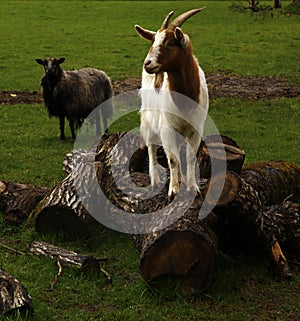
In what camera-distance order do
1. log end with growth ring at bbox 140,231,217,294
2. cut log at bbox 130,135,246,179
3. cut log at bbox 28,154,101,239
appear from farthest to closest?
1. cut log at bbox 130,135,246,179
2. cut log at bbox 28,154,101,239
3. log end with growth ring at bbox 140,231,217,294

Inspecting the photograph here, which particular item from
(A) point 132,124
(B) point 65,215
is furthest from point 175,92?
(A) point 132,124

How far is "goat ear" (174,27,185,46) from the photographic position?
715cm

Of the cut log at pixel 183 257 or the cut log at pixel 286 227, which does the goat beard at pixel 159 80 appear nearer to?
the cut log at pixel 183 257

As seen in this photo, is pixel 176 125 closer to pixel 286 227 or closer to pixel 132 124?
pixel 286 227

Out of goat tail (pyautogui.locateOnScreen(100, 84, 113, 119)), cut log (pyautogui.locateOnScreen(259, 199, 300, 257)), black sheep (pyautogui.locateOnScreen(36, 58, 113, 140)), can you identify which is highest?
cut log (pyautogui.locateOnScreen(259, 199, 300, 257))

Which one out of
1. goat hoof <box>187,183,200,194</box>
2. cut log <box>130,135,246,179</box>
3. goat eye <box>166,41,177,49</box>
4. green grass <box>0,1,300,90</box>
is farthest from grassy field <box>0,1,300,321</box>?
goat eye <box>166,41,177,49</box>

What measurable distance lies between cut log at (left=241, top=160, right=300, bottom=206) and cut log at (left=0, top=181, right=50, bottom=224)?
8.90 feet

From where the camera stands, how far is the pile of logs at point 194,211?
273 inches

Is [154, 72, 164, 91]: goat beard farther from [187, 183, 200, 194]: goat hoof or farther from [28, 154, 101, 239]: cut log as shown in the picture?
[28, 154, 101, 239]: cut log

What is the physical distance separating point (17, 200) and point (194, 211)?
2747mm

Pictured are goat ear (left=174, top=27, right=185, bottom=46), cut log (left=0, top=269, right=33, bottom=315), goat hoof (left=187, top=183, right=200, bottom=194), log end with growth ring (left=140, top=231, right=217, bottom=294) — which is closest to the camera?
cut log (left=0, top=269, right=33, bottom=315)

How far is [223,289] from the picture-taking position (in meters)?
7.19

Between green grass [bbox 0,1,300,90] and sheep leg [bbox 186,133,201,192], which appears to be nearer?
sheep leg [bbox 186,133,201,192]

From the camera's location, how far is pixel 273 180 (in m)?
9.25
